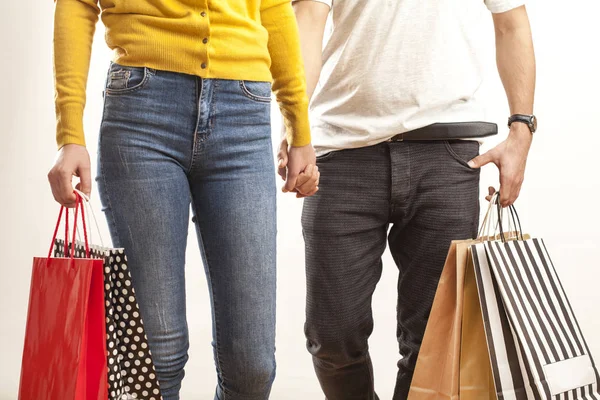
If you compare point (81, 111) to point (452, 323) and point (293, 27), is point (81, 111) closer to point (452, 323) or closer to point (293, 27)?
point (293, 27)

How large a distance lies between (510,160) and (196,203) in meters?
0.70

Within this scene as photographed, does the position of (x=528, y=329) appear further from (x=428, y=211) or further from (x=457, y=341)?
(x=428, y=211)

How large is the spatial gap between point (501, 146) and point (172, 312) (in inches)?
31.3

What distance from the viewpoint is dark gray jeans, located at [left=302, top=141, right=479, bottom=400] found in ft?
5.61

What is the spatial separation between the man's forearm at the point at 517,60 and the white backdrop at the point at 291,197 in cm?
115

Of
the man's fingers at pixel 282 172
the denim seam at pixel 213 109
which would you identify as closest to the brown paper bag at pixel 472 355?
the man's fingers at pixel 282 172

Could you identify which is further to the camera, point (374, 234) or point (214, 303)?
point (374, 234)

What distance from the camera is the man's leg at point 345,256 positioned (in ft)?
5.68

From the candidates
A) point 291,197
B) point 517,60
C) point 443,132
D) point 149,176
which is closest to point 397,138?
point 443,132

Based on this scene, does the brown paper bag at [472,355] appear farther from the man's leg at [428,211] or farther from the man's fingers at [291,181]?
the man's fingers at [291,181]

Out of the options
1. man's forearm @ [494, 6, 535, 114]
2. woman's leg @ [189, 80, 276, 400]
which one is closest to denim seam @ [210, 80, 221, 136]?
woman's leg @ [189, 80, 276, 400]

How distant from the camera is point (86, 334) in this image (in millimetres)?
1242

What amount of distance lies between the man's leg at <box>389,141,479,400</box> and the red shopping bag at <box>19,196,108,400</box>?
2.39ft

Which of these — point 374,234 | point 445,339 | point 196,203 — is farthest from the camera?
point 374,234
